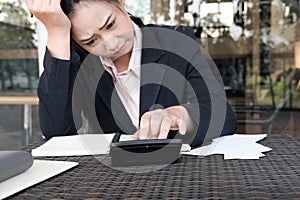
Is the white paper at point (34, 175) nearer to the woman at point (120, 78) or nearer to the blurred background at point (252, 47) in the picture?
the woman at point (120, 78)

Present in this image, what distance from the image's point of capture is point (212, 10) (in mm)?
4664

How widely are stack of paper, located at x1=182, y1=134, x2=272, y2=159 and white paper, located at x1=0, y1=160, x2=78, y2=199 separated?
0.18 meters

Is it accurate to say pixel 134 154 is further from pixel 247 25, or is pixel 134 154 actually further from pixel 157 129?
pixel 247 25

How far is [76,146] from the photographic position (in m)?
0.67

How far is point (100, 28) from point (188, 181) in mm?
395

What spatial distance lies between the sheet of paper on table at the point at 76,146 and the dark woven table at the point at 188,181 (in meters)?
0.06

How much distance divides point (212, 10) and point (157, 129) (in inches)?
167

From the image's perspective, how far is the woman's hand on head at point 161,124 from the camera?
2.01 feet

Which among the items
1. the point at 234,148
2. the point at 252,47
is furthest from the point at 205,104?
the point at 252,47

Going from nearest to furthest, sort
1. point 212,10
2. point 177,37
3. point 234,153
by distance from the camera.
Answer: point 234,153 < point 177,37 < point 212,10

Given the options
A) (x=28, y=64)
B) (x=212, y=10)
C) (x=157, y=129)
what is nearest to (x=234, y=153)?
(x=157, y=129)

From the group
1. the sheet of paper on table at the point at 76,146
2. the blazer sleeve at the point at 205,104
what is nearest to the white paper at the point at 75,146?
the sheet of paper on table at the point at 76,146

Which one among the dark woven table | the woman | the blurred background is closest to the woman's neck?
the woman

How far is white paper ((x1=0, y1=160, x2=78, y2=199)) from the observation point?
43 cm
